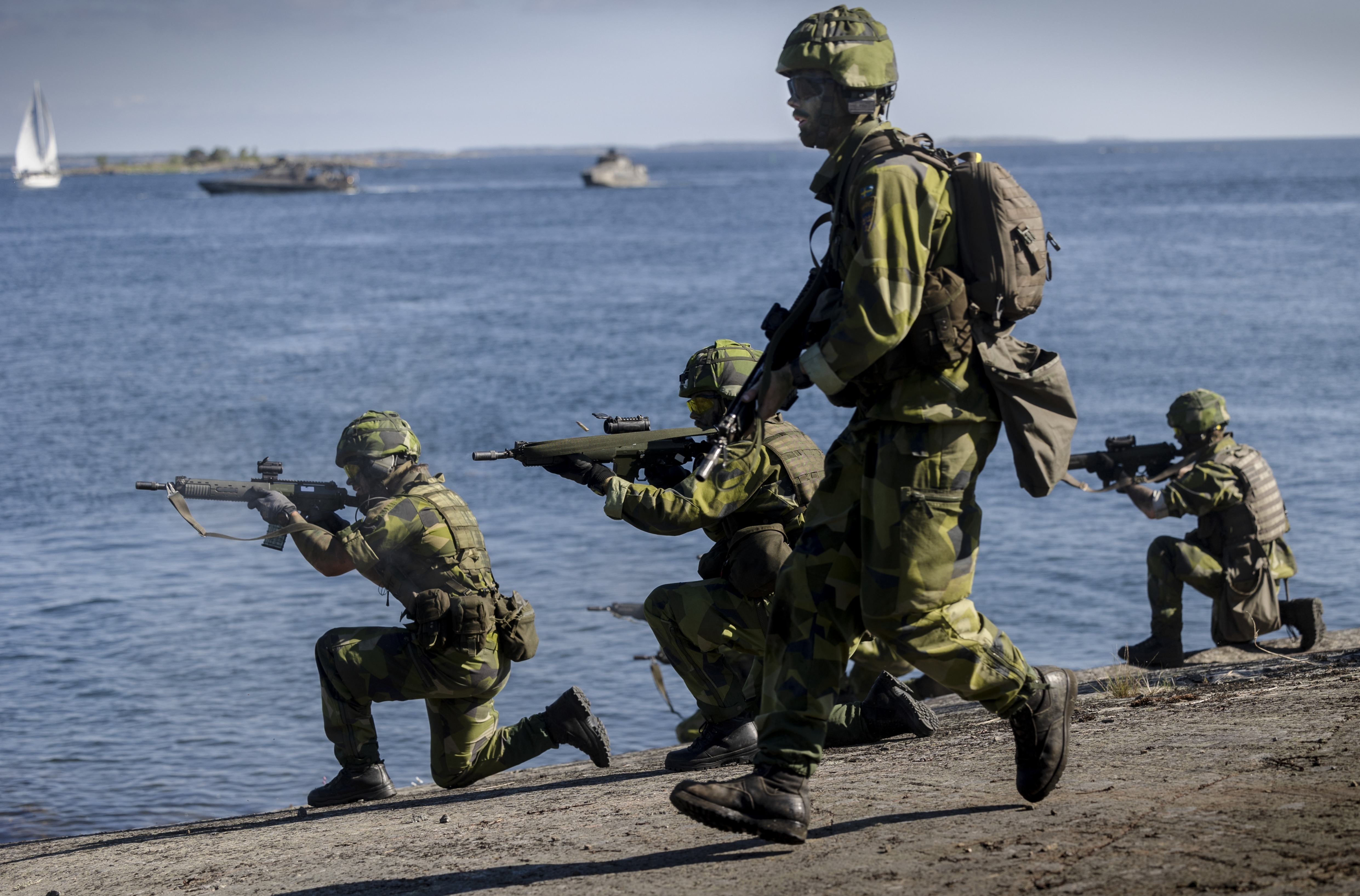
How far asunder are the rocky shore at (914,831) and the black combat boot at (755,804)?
5.3 inches

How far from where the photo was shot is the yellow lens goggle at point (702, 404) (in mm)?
5930

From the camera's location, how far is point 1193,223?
231 ft

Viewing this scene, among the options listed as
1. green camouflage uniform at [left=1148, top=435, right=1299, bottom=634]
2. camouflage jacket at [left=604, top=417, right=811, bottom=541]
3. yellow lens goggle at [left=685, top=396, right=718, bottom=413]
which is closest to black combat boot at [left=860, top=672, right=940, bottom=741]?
camouflage jacket at [left=604, top=417, right=811, bottom=541]

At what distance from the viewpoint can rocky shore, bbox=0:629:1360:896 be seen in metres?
3.68

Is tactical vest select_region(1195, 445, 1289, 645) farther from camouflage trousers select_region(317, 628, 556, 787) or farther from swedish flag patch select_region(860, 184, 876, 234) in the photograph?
swedish flag patch select_region(860, 184, 876, 234)

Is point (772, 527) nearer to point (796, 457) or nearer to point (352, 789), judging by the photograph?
point (796, 457)

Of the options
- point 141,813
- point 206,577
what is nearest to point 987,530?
point 206,577

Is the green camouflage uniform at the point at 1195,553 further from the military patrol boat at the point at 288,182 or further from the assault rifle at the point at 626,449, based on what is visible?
the military patrol boat at the point at 288,182

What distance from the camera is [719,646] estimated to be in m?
5.87

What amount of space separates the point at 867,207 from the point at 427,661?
3.16m

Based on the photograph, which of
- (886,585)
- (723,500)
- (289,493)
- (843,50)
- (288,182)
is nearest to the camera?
(886,585)

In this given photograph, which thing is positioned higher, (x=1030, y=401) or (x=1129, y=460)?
(x=1030, y=401)

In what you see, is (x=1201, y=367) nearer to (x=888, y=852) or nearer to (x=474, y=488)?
(x=474, y=488)

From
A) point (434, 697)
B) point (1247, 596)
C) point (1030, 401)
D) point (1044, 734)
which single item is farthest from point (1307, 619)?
point (434, 697)
